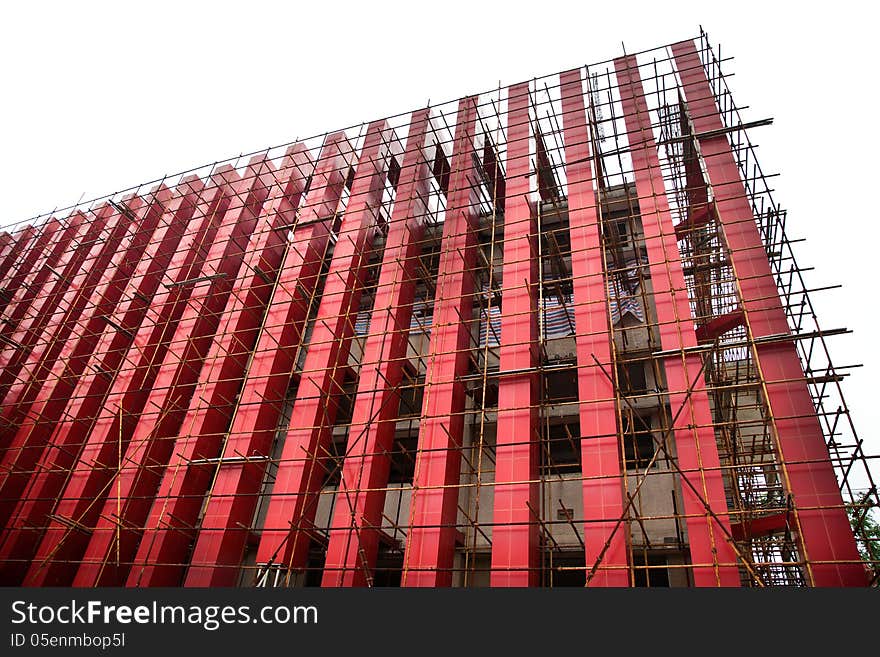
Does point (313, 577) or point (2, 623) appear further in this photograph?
point (313, 577)

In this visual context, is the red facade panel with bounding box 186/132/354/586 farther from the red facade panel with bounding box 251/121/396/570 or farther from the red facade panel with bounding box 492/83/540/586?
the red facade panel with bounding box 492/83/540/586

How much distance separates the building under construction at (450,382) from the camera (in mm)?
12109

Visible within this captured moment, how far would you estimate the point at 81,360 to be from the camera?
21000 mm

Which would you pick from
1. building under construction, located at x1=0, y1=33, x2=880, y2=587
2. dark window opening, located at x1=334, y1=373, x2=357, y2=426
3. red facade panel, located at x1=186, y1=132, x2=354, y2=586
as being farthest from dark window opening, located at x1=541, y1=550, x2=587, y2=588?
red facade panel, located at x1=186, y1=132, x2=354, y2=586

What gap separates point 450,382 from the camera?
48.4 feet

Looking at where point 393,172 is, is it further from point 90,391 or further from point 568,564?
point 568,564

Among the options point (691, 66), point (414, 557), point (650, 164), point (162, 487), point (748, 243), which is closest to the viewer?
point (414, 557)

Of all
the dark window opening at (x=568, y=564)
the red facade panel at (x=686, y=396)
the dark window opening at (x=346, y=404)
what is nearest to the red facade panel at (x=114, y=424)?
the dark window opening at (x=346, y=404)

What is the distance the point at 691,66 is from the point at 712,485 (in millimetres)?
12747

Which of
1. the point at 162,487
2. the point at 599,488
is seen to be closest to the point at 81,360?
the point at 162,487

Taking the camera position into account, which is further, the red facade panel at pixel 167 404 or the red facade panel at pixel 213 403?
the red facade panel at pixel 167 404

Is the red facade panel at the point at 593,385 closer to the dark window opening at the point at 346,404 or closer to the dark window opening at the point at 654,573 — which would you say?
the dark window opening at the point at 654,573

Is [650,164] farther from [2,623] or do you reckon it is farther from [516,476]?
[2,623]

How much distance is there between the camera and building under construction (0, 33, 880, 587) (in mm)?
12109
